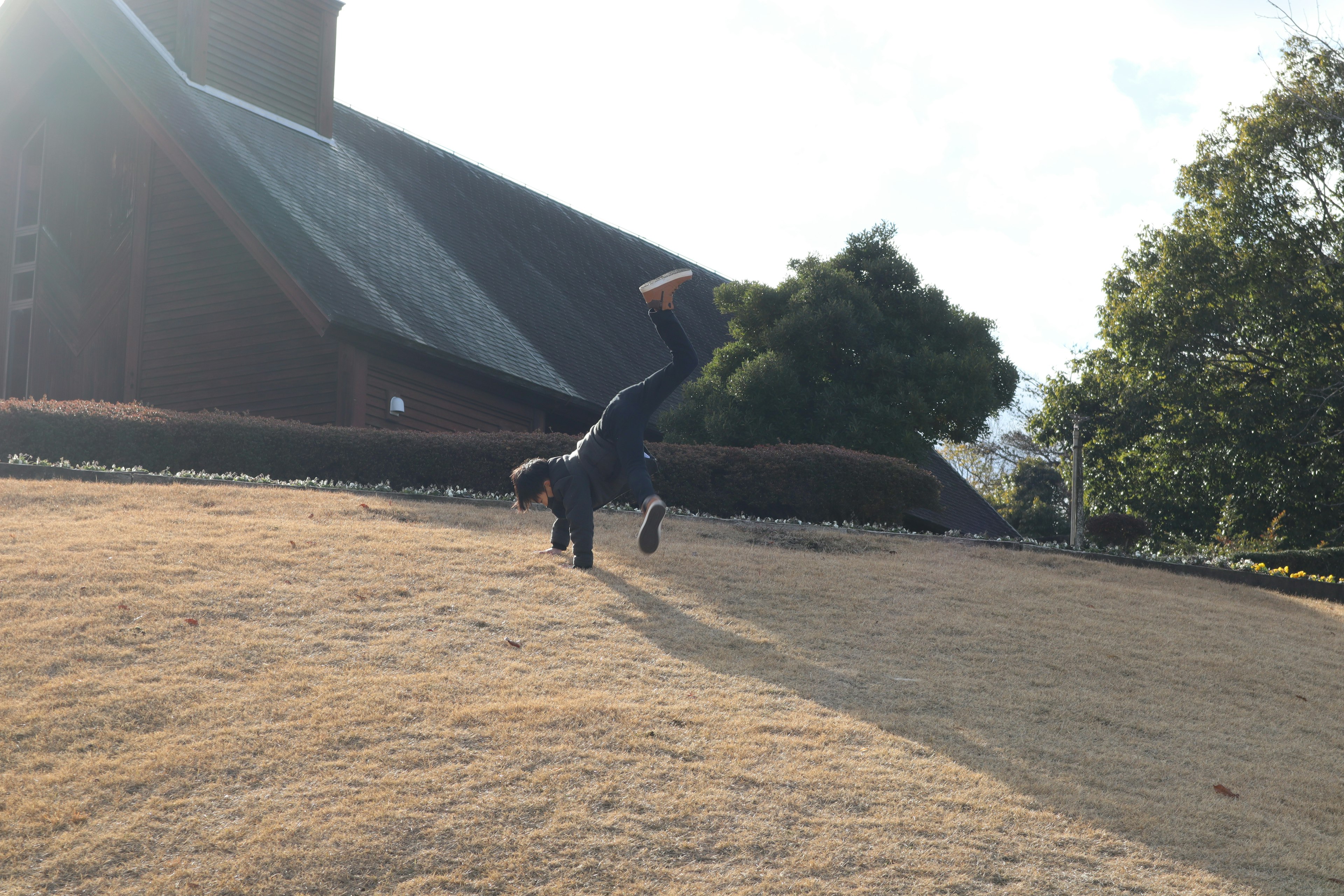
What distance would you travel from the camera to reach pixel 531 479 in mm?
10273

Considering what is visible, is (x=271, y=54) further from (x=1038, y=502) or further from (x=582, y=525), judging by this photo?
(x=1038, y=502)

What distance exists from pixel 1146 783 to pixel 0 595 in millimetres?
7684

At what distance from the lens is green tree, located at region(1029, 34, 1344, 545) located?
990 inches

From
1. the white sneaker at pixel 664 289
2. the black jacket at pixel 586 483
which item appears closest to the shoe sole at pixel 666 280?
the white sneaker at pixel 664 289

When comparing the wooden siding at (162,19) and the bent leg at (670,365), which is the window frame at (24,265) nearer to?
the wooden siding at (162,19)

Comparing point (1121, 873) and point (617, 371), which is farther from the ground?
point (617, 371)

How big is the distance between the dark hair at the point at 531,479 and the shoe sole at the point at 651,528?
1335mm

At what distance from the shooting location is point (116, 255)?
2031 cm

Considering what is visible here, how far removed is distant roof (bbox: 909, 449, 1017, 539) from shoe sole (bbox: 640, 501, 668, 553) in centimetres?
1812

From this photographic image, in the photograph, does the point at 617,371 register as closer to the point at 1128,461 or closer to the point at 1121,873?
the point at 1128,461

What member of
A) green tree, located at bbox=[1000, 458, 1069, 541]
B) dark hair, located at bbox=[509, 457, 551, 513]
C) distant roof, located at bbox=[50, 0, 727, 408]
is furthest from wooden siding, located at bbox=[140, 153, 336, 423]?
green tree, located at bbox=[1000, 458, 1069, 541]

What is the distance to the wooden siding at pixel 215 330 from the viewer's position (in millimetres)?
18484

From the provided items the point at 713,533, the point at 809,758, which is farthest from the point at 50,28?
the point at 809,758

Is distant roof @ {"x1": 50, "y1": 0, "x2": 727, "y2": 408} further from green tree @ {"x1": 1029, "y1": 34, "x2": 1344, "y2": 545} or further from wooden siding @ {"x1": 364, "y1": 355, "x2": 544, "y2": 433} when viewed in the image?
green tree @ {"x1": 1029, "y1": 34, "x2": 1344, "y2": 545}
